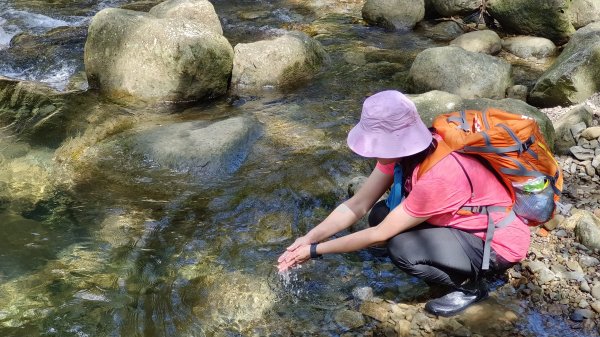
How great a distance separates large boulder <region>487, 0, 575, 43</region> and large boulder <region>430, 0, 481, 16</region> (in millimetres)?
398

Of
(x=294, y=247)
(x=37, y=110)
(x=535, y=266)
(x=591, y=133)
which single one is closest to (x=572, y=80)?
(x=591, y=133)

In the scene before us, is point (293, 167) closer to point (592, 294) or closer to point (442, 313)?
point (442, 313)

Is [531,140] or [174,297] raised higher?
[531,140]

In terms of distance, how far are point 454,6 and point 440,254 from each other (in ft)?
22.2

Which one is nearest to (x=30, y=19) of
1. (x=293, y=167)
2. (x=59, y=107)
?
(x=59, y=107)

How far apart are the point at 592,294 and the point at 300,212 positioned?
1929mm

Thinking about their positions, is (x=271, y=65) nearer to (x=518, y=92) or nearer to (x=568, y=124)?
(x=518, y=92)

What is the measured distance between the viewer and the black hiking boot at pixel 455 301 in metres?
3.15

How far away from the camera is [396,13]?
8.80 metres

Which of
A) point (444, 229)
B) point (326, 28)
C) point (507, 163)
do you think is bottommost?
point (326, 28)

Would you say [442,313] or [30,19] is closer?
[442,313]

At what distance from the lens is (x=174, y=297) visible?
335 cm

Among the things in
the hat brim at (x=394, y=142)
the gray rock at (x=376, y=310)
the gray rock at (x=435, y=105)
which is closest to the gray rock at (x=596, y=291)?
the gray rock at (x=376, y=310)

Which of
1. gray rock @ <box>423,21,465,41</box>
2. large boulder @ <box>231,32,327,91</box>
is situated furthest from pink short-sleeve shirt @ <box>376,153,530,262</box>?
gray rock @ <box>423,21,465,41</box>
